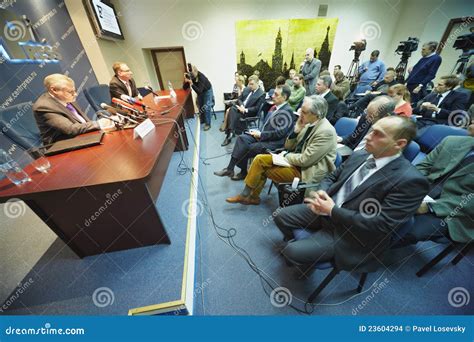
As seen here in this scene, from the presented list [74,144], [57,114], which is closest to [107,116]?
[57,114]

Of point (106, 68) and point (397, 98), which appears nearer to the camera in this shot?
point (397, 98)

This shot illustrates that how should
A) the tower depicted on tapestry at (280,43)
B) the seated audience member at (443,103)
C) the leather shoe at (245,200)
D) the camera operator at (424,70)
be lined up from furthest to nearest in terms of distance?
the tower depicted on tapestry at (280,43)
the camera operator at (424,70)
the seated audience member at (443,103)
the leather shoe at (245,200)

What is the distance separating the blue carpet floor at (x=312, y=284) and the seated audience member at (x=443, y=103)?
1.94 m

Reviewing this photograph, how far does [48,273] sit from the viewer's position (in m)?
1.40

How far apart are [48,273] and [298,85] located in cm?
425

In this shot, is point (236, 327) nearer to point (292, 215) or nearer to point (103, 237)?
point (292, 215)

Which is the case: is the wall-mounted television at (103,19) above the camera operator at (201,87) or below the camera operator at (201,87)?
above

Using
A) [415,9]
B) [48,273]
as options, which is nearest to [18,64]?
[48,273]

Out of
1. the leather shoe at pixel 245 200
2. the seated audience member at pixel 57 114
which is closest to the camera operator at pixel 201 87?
the seated audience member at pixel 57 114

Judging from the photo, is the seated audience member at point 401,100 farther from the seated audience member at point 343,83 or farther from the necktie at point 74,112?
the necktie at point 74,112

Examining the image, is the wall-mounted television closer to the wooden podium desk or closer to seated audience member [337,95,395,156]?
the wooden podium desk

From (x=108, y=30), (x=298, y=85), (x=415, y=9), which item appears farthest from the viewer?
(x=415, y=9)

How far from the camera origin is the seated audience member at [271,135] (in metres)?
2.13

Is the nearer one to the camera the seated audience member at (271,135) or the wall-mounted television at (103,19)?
the seated audience member at (271,135)
